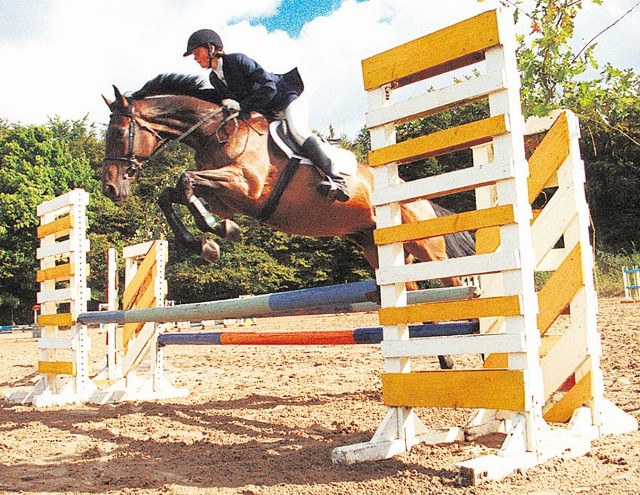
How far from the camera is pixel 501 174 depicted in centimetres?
244

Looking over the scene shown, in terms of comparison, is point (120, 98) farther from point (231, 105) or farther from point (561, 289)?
point (561, 289)

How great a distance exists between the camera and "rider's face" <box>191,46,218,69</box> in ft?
13.1

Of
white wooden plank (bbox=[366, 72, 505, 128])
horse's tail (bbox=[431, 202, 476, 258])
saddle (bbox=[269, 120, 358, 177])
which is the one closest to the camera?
white wooden plank (bbox=[366, 72, 505, 128])

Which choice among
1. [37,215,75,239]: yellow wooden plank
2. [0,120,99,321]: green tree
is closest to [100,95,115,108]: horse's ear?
[37,215,75,239]: yellow wooden plank

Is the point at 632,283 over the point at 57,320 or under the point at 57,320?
over

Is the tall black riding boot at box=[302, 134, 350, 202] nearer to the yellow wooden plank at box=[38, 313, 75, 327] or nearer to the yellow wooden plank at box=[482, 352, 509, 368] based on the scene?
the yellow wooden plank at box=[482, 352, 509, 368]

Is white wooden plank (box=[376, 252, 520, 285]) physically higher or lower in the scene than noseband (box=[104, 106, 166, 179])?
lower

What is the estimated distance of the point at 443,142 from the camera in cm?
263

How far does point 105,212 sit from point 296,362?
18.9m

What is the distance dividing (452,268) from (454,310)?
6.0 inches

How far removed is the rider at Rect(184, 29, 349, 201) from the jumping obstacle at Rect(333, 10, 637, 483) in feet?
4.19

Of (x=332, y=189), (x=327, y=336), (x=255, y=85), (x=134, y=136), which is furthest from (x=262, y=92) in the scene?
(x=327, y=336)

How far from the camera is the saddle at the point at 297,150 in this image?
13.7 feet

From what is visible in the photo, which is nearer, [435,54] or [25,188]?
[435,54]
